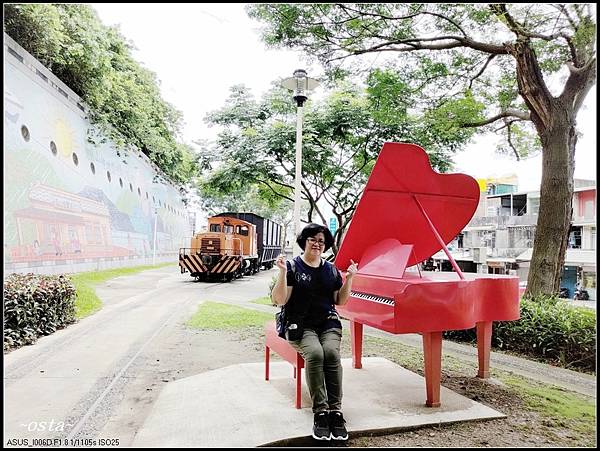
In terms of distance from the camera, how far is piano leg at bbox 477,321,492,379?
3.80 metres

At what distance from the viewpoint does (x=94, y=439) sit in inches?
98.0

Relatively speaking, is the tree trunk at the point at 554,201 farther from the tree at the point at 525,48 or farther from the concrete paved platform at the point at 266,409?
the concrete paved platform at the point at 266,409

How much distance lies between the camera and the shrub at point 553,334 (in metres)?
4.58

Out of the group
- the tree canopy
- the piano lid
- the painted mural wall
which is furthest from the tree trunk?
the painted mural wall

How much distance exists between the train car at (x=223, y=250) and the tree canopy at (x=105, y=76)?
412cm

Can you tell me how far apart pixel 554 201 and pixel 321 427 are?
15.0ft

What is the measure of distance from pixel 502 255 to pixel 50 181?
13.2 metres

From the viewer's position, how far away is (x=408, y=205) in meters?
3.40

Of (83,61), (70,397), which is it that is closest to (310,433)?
(70,397)

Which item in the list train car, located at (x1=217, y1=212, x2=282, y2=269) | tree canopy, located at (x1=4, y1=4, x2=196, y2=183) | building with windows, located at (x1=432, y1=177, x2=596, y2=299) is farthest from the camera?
train car, located at (x1=217, y1=212, x2=282, y2=269)

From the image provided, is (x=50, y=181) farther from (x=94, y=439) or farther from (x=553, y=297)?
(x=553, y=297)

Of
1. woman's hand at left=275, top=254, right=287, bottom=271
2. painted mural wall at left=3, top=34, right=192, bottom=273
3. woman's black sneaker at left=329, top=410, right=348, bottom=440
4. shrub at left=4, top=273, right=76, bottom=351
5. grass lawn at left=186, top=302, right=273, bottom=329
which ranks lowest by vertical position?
grass lawn at left=186, top=302, right=273, bottom=329

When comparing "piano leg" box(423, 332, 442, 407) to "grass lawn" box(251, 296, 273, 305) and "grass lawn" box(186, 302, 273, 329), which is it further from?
"grass lawn" box(251, 296, 273, 305)

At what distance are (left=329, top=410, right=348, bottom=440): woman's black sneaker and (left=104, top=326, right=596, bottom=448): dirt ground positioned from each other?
0.05m
